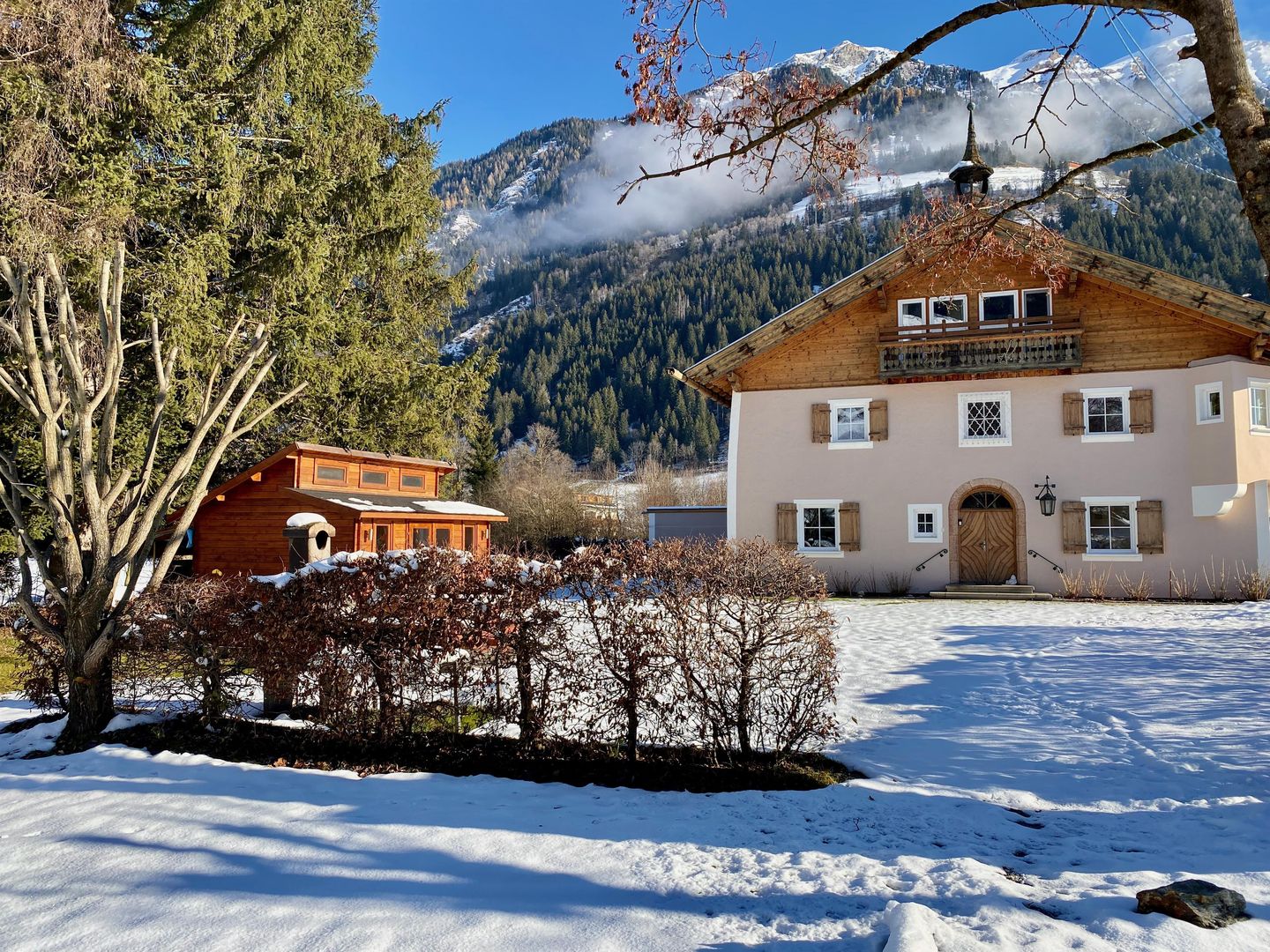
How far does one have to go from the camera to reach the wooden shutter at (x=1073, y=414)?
720 inches

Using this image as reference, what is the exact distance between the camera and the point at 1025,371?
18.5 m

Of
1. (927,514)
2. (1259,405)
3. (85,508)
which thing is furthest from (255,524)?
(1259,405)

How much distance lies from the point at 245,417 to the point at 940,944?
19202mm

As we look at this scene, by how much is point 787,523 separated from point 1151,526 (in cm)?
823

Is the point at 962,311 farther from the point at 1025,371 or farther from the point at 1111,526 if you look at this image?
the point at 1111,526

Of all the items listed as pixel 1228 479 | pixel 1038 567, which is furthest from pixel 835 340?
pixel 1228 479

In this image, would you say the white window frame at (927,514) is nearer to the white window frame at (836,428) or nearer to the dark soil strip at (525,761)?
the white window frame at (836,428)

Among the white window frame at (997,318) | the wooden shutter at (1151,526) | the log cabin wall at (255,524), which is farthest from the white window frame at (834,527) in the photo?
the log cabin wall at (255,524)

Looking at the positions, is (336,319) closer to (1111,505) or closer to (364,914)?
(364,914)

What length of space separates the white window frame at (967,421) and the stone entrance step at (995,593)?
137 inches

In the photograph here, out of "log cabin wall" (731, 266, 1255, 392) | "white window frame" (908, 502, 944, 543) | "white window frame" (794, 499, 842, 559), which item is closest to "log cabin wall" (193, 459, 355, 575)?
"log cabin wall" (731, 266, 1255, 392)

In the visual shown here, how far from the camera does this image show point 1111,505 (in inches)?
715

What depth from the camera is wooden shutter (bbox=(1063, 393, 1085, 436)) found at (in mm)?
18297

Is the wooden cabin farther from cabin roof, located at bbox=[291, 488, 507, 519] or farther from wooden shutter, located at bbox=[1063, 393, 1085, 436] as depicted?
wooden shutter, located at bbox=[1063, 393, 1085, 436]
